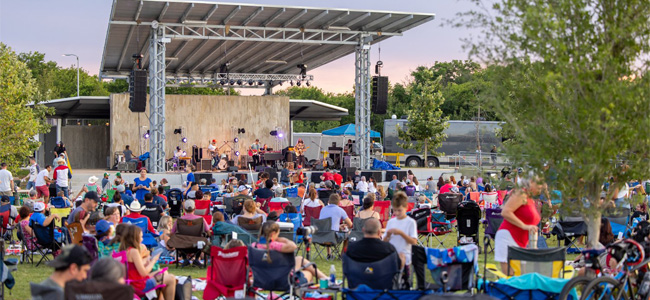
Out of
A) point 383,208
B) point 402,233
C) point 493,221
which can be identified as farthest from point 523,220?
point 383,208

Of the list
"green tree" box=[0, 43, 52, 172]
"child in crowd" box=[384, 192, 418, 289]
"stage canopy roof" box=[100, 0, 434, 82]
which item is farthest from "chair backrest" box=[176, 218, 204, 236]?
"green tree" box=[0, 43, 52, 172]

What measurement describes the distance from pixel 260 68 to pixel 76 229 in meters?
27.4

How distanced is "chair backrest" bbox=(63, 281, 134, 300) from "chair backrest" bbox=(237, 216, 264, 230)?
529cm

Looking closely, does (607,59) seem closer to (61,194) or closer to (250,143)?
(61,194)

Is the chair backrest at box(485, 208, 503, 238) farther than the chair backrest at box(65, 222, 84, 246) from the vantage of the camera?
Yes

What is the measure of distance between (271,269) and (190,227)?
341 cm

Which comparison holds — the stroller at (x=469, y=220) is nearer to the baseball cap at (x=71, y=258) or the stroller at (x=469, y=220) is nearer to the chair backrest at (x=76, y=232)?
the chair backrest at (x=76, y=232)

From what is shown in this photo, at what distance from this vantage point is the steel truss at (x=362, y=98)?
1092 inches

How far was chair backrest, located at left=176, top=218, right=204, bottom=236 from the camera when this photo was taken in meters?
10.1

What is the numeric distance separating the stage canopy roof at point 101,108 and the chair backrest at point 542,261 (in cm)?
2875

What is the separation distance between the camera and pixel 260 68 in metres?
36.9

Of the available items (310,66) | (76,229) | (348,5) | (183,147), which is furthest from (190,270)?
(310,66)

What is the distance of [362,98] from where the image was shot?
27.8m

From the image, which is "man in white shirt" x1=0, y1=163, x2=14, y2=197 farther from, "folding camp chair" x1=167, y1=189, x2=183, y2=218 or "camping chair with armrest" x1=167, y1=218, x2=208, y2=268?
"camping chair with armrest" x1=167, y1=218, x2=208, y2=268
